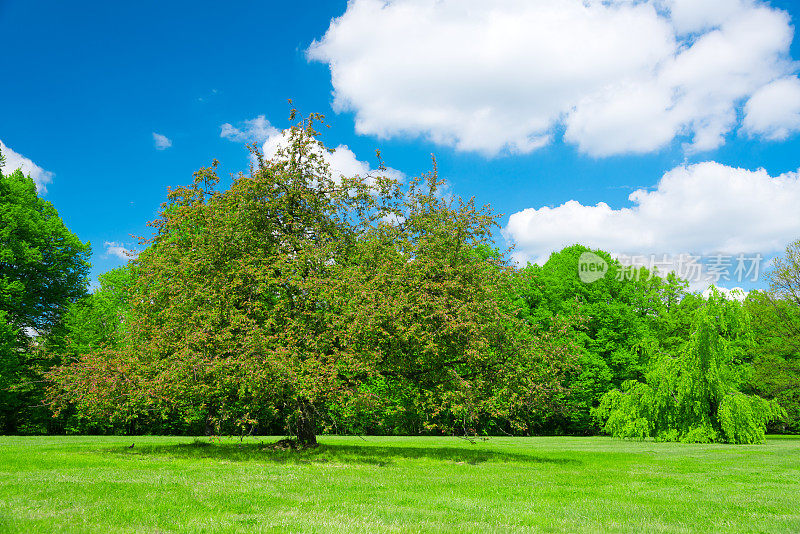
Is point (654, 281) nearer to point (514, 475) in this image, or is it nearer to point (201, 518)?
point (514, 475)

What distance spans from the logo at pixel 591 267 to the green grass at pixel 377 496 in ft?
101

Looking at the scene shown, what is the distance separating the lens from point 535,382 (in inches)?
714

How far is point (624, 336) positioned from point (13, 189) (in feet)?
154

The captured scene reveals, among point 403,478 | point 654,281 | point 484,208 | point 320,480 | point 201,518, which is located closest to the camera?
point 201,518

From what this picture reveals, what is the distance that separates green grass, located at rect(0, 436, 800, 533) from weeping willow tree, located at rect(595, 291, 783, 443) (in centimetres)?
1428

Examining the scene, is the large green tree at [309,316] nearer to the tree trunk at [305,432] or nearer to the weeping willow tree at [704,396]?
the tree trunk at [305,432]

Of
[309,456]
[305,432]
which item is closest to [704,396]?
[305,432]

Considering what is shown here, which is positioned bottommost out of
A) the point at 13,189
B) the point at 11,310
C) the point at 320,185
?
the point at 11,310

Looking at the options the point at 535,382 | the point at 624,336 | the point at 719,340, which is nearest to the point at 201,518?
the point at 535,382

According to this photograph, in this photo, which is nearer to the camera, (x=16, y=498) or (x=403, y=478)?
(x=16, y=498)

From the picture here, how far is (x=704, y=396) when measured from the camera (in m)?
30.2

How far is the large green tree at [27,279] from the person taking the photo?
106 ft

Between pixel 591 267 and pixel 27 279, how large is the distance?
4295 centimetres

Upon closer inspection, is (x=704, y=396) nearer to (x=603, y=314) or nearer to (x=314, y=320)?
(x=603, y=314)
